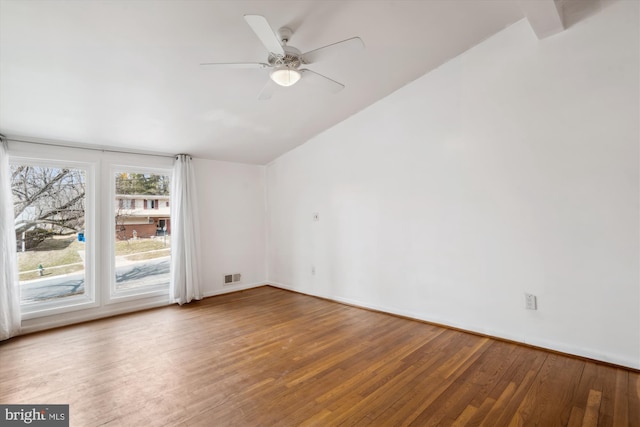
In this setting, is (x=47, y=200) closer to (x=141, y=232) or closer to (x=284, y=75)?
(x=141, y=232)

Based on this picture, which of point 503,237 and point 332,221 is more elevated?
point 332,221

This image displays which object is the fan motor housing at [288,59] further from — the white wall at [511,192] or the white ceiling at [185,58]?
the white wall at [511,192]

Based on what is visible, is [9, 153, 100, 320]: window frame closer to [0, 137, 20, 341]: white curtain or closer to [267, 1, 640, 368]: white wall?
[0, 137, 20, 341]: white curtain

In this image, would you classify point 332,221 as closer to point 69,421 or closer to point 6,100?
point 69,421

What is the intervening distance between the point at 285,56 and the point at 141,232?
361 centimetres

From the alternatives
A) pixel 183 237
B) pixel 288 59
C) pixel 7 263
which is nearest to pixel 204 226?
pixel 183 237

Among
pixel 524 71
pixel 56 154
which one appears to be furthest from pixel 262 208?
pixel 524 71

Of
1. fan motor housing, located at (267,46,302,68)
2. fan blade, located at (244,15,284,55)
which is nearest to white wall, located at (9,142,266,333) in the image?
fan motor housing, located at (267,46,302,68)

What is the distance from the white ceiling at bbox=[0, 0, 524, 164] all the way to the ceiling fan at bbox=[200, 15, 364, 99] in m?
0.30

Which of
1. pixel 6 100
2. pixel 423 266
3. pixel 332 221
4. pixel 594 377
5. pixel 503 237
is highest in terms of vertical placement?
pixel 6 100

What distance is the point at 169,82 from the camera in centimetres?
277

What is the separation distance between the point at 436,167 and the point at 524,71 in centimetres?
120

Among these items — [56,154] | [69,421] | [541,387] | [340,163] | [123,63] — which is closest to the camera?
[69,421]

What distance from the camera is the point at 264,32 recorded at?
1879 mm
